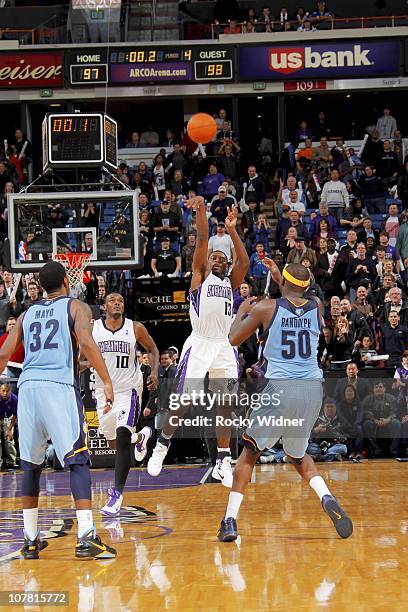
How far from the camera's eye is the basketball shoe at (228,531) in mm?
8078

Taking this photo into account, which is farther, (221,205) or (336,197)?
(336,197)

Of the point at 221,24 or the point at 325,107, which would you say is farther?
the point at 325,107

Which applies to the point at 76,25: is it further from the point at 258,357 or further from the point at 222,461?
the point at 222,461

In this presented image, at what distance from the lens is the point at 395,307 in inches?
688

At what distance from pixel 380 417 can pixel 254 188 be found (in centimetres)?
929

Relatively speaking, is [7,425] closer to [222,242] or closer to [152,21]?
[222,242]

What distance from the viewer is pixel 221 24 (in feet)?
89.5

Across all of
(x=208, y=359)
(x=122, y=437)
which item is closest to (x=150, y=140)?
(x=208, y=359)

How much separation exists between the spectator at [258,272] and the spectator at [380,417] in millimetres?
3630

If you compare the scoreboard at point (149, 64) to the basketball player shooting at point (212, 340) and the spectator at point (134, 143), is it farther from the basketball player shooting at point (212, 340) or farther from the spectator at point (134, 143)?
the basketball player shooting at point (212, 340)

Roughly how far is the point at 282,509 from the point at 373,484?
2.54 m

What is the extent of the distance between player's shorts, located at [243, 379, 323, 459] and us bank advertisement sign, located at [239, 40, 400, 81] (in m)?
20.0

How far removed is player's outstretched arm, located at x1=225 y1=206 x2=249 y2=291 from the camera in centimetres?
976

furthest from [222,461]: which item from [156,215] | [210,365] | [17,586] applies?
[156,215]
